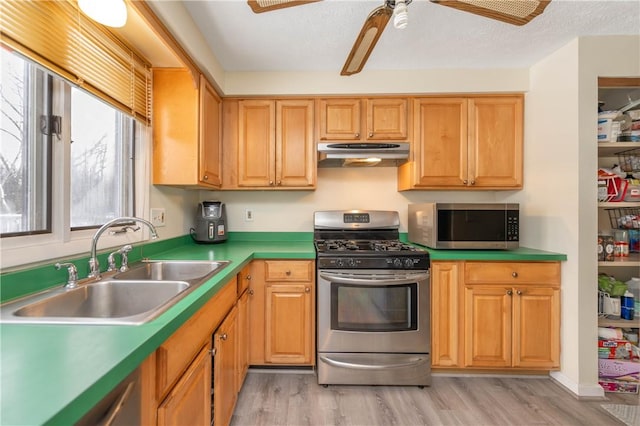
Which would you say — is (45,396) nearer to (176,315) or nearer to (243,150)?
(176,315)

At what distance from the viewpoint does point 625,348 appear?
73.5 inches

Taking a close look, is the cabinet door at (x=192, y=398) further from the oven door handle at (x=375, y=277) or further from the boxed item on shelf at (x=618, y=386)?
the boxed item on shelf at (x=618, y=386)

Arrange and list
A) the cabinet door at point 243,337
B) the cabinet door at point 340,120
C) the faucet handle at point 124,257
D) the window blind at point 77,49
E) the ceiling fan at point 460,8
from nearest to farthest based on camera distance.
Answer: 1. the window blind at point 77,49
2. the ceiling fan at point 460,8
3. the faucet handle at point 124,257
4. the cabinet door at point 243,337
5. the cabinet door at point 340,120

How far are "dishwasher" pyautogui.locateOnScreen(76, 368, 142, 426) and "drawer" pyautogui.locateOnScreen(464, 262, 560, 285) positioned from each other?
6.37 feet

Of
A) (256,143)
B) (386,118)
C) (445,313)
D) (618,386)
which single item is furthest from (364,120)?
→ (618,386)

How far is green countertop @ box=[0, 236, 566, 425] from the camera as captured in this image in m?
0.46

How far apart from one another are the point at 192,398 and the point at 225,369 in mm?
395

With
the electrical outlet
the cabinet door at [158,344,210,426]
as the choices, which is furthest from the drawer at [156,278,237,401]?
the electrical outlet

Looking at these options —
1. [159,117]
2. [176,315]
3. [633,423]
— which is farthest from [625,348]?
[159,117]

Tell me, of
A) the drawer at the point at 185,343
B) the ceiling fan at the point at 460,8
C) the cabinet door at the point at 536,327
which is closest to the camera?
the drawer at the point at 185,343

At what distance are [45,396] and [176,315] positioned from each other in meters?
0.34

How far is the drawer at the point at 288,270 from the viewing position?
1969mm

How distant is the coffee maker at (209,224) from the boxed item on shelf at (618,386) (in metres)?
2.88

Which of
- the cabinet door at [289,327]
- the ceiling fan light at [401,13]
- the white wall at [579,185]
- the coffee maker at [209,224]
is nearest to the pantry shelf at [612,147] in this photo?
the white wall at [579,185]
